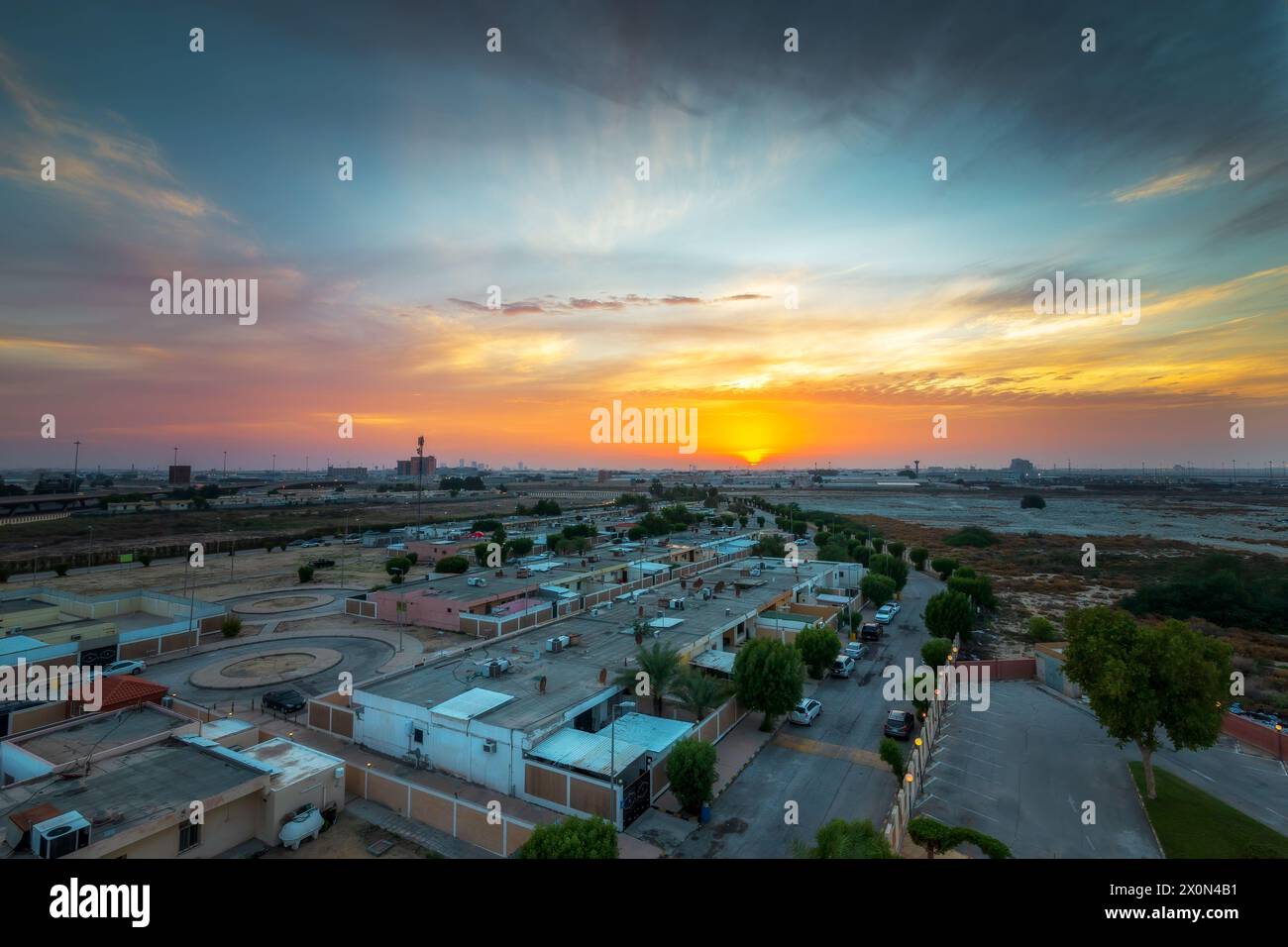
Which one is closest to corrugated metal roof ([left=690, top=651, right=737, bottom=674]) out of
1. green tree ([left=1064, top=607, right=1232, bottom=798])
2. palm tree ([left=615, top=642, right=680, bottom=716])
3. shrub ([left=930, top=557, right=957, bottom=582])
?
palm tree ([left=615, top=642, right=680, bottom=716])

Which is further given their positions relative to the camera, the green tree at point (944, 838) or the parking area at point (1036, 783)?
the parking area at point (1036, 783)

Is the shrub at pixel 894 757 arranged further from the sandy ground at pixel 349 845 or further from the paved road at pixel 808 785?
the sandy ground at pixel 349 845

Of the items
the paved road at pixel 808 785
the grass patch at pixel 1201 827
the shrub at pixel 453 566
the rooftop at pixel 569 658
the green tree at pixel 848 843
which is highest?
the green tree at pixel 848 843

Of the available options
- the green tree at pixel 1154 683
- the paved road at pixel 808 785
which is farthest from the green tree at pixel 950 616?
the green tree at pixel 1154 683

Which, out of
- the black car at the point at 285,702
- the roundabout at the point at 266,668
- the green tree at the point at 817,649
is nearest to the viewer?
the black car at the point at 285,702

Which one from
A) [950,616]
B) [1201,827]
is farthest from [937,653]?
[1201,827]

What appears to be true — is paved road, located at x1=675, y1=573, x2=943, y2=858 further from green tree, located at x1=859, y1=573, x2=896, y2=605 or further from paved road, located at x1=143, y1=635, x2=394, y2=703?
paved road, located at x1=143, y1=635, x2=394, y2=703

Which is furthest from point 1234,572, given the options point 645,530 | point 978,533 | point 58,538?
point 58,538
